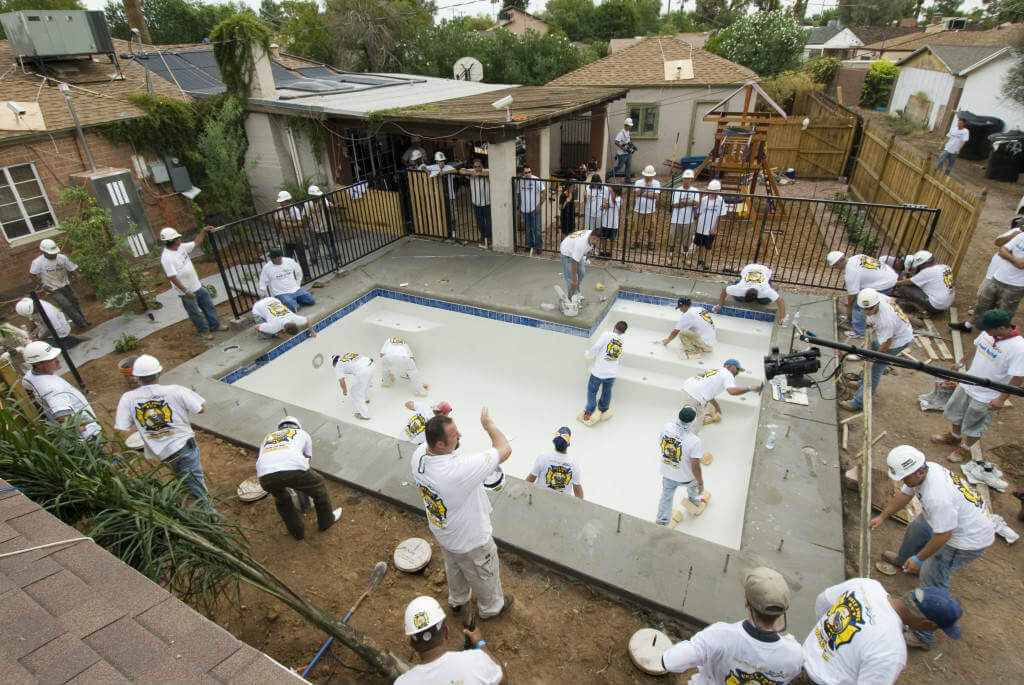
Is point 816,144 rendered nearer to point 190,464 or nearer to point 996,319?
point 996,319

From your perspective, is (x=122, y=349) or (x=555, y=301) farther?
(x=555, y=301)

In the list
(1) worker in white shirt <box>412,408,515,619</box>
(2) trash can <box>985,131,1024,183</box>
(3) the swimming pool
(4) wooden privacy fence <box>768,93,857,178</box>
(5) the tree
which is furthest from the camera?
(5) the tree

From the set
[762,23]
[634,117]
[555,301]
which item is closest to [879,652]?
[555,301]

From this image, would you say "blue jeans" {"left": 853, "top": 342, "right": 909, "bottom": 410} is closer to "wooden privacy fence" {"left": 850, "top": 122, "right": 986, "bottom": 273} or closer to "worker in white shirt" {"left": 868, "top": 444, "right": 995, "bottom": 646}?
"worker in white shirt" {"left": 868, "top": 444, "right": 995, "bottom": 646}

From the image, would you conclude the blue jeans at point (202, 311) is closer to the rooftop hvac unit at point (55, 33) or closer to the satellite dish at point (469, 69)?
the rooftop hvac unit at point (55, 33)

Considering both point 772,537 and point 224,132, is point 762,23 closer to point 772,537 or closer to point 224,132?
point 224,132

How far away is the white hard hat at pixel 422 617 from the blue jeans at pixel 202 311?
655cm

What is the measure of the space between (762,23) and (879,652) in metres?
23.6

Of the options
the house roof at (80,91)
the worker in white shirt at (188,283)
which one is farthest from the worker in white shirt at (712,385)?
the house roof at (80,91)

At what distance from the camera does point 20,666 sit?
58.5 inches

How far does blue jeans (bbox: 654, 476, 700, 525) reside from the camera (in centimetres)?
497

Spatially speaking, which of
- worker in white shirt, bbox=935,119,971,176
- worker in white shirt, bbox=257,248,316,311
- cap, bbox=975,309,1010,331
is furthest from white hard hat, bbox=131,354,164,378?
worker in white shirt, bbox=935,119,971,176

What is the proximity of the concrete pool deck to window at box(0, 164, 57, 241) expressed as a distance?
5.49m

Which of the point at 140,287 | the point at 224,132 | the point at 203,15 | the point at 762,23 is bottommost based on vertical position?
the point at 140,287
